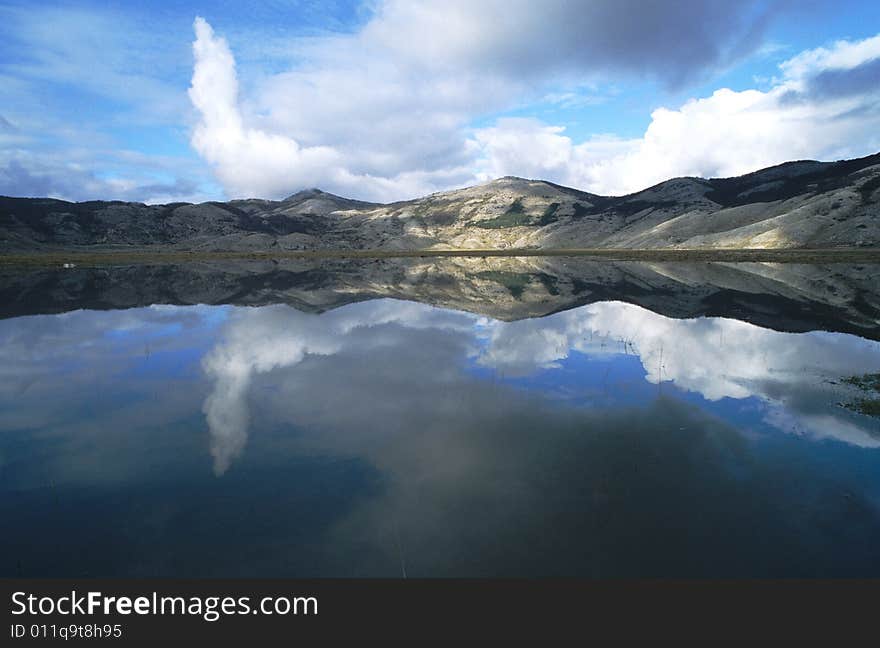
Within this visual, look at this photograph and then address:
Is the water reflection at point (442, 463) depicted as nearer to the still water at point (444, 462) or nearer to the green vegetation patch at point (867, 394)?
the still water at point (444, 462)

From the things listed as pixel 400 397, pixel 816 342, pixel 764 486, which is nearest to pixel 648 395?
Answer: pixel 764 486

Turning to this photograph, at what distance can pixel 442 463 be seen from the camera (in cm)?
1484

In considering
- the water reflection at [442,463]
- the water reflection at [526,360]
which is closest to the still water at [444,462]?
the water reflection at [442,463]

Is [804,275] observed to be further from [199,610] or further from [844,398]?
[199,610]

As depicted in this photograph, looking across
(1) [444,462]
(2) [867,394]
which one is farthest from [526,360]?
(2) [867,394]

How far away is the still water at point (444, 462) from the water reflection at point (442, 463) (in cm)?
8

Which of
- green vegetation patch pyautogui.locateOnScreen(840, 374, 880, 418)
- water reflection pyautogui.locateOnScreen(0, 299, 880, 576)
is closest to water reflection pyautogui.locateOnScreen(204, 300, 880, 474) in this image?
water reflection pyautogui.locateOnScreen(0, 299, 880, 576)

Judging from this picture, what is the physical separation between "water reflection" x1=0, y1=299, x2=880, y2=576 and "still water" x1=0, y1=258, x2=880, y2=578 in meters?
0.08

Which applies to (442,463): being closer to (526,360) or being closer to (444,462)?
(444,462)

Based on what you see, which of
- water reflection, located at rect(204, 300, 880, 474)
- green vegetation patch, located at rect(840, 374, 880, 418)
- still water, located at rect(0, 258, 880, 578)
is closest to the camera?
still water, located at rect(0, 258, 880, 578)

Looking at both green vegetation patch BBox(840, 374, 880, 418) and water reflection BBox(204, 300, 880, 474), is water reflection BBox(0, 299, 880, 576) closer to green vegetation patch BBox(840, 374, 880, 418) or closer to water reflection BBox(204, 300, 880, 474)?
water reflection BBox(204, 300, 880, 474)

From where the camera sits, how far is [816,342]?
30.9m

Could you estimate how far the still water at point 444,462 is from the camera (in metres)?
10.6

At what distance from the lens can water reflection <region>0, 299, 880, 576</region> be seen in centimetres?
1061
